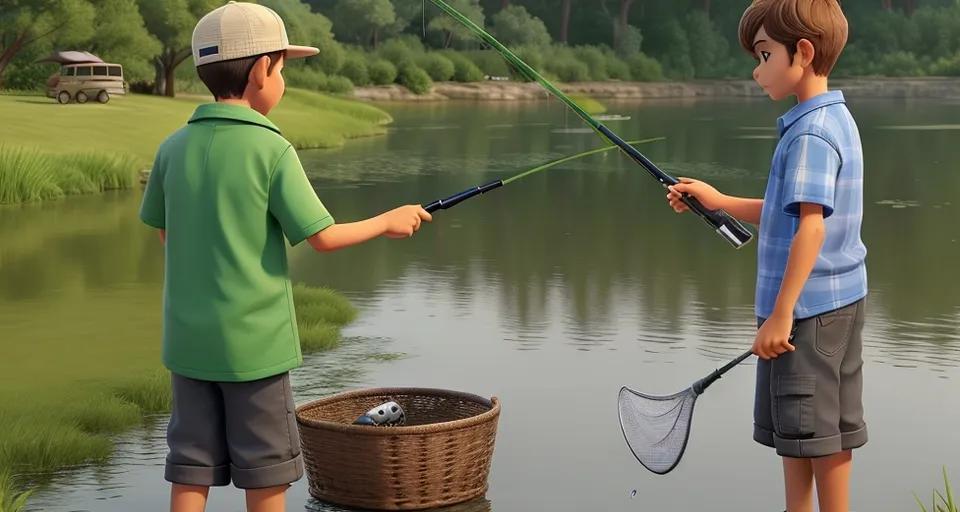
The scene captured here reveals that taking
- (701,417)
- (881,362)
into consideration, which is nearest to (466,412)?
(701,417)

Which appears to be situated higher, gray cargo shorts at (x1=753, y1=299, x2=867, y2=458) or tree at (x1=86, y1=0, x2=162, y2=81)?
tree at (x1=86, y1=0, x2=162, y2=81)

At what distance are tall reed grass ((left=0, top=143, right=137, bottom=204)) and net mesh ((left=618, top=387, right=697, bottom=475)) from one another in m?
12.9

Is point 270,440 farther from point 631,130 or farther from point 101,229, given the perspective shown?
point 631,130

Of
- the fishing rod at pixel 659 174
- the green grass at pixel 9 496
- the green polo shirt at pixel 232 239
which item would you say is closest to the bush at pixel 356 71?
the green grass at pixel 9 496

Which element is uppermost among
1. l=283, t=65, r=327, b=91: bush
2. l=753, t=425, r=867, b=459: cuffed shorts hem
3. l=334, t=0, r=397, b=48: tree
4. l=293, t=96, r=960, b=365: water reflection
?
l=334, t=0, r=397, b=48: tree

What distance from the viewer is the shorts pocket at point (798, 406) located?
472 centimetres

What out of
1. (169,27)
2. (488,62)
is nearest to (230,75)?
(169,27)

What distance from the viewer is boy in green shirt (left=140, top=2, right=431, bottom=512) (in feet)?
14.9

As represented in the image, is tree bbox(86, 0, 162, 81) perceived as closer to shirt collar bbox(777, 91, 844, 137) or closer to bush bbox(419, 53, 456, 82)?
bush bbox(419, 53, 456, 82)

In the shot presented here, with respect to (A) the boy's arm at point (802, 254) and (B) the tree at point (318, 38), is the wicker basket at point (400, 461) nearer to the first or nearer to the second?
(A) the boy's arm at point (802, 254)

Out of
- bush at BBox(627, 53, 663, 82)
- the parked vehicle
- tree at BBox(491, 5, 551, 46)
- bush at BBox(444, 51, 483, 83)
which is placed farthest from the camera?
tree at BBox(491, 5, 551, 46)

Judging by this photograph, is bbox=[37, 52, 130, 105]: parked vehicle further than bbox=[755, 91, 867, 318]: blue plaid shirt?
Yes

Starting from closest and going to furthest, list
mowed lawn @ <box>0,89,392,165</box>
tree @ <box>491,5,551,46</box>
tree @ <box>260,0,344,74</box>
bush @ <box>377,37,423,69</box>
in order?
mowed lawn @ <box>0,89,392,165</box> → tree @ <box>260,0,344,74</box> → bush @ <box>377,37,423,69</box> → tree @ <box>491,5,551,46</box>

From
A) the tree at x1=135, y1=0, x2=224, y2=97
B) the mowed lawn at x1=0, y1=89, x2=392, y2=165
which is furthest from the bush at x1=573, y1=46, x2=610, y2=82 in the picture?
the tree at x1=135, y1=0, x2=224, y2=97
